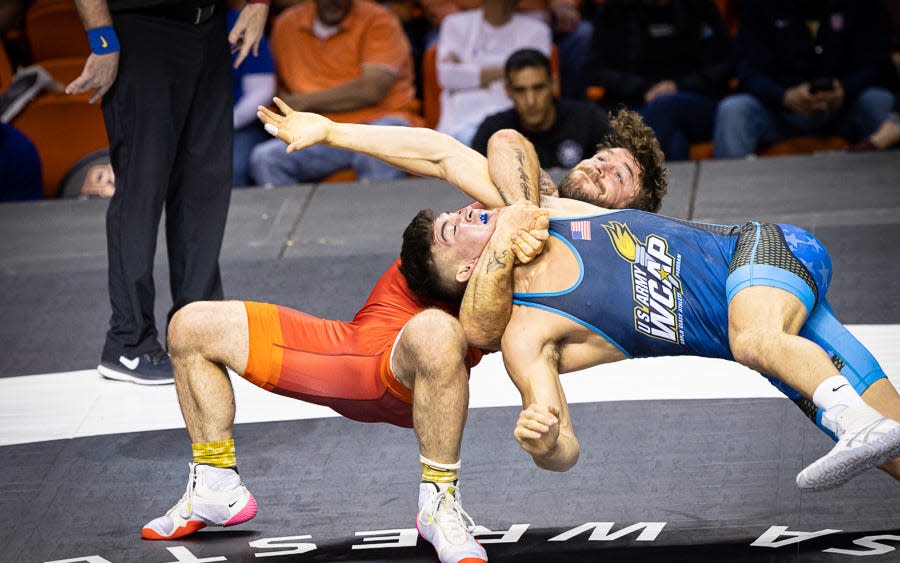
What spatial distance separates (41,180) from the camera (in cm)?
669

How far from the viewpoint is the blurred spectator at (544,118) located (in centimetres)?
609

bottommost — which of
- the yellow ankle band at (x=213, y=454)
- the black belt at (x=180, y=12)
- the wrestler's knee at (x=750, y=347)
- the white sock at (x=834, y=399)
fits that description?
the yellow ankle band at (x=213, y=454)

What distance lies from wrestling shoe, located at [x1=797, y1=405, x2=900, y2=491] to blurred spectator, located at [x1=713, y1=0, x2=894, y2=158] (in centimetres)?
393

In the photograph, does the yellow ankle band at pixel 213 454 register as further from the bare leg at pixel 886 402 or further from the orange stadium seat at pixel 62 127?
the orange stadium seat at pixel 62 127

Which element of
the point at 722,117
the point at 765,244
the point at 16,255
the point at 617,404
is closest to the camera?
the point at 765,244

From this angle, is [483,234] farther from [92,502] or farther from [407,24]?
[407,24]

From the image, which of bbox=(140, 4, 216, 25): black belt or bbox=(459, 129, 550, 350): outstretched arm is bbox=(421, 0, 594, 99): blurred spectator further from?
bbox=(459, 129, 550, 350): outstretched arm

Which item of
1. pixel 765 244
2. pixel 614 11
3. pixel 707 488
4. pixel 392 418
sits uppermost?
pixel 614 11

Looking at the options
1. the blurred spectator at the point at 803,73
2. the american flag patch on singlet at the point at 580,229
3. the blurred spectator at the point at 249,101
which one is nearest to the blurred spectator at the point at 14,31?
the blurred spectator at the point at 249,101

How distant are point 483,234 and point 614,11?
151 inches

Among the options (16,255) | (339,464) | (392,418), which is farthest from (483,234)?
(16,255)

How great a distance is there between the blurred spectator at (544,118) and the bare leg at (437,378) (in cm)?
328

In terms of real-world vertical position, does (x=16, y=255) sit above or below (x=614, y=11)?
below

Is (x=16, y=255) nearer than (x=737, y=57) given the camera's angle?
Yes
